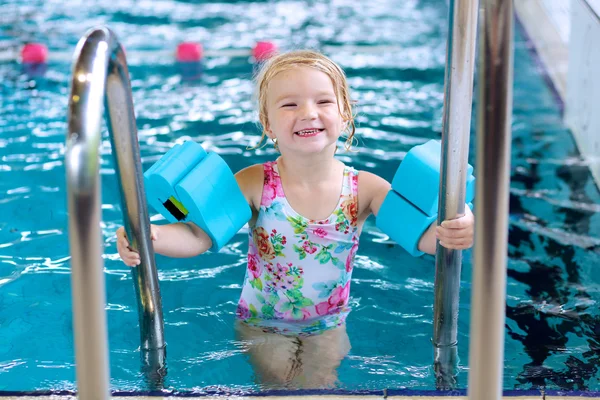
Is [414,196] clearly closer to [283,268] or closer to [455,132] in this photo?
[455,132]

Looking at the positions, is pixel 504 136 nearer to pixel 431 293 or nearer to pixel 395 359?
pixel 395 359

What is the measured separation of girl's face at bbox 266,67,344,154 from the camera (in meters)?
2.40

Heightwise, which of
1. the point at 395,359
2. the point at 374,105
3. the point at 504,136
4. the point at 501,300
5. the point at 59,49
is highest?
the point at 59,49

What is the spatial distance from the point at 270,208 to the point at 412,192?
498 millimetres

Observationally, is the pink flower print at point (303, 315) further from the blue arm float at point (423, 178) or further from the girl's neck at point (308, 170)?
the blue arm float at point (423, 178)

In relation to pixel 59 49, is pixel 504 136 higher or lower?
lower

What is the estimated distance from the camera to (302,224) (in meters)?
2.60

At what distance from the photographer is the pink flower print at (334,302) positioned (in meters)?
2.69

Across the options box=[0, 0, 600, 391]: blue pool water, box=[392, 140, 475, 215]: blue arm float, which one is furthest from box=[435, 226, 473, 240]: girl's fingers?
box=[0, 0, 600, 391]: blue pool water

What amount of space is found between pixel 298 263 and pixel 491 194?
141 cm

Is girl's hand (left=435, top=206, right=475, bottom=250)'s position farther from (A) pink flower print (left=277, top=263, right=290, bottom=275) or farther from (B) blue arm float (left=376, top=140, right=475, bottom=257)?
(A) pink flower print (left=277, top=263, right=290, bottom=275)

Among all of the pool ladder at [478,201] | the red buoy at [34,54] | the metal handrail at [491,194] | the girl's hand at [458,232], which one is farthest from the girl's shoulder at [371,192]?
the red buoy at [34,54]

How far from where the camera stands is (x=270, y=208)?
2596mm

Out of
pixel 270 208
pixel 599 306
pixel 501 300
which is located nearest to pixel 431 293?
pixel 599 306
